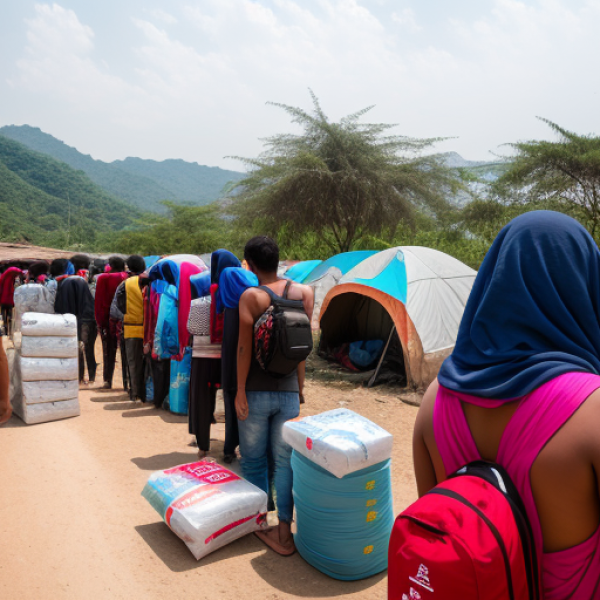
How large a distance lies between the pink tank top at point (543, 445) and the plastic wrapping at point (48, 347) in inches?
190

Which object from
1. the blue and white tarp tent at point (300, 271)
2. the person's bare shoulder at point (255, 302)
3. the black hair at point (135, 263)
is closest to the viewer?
the person's bare shoulder at point (255, 302)

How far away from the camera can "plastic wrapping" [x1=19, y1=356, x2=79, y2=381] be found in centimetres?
502

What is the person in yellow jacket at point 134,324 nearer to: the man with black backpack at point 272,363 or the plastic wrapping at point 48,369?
the plastic wrapping at point 48,369

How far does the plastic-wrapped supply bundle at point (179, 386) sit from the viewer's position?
5.53 m

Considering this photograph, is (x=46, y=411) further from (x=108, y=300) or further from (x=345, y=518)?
(x=345, y=518)

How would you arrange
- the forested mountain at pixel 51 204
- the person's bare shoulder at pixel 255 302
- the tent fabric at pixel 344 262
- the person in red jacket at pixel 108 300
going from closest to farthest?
the person's bare shoulder at pixel 255 302 < the person in red jacket at pixel 108 300 < the tent fabric at pixel 344 262 < the forested mountain at pixel 51 204

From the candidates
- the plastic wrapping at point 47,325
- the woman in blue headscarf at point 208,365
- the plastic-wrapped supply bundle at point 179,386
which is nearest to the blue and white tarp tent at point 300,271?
the plastic-wrapped supply bundle at point 179,386

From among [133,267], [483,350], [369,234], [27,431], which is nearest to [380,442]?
[483,350]

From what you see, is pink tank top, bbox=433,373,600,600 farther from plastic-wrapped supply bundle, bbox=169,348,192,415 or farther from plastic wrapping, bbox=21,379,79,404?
plastic wrapping, bbox=21,379,79,404

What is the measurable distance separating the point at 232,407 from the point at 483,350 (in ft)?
8.13

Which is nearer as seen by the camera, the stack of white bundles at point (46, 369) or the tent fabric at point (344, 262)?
the stack of white bundles at point (46, 369)

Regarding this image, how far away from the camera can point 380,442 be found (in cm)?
265

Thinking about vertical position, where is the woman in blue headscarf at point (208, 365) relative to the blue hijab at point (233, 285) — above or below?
below

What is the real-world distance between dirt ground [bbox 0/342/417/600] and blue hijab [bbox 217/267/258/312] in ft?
4.69
